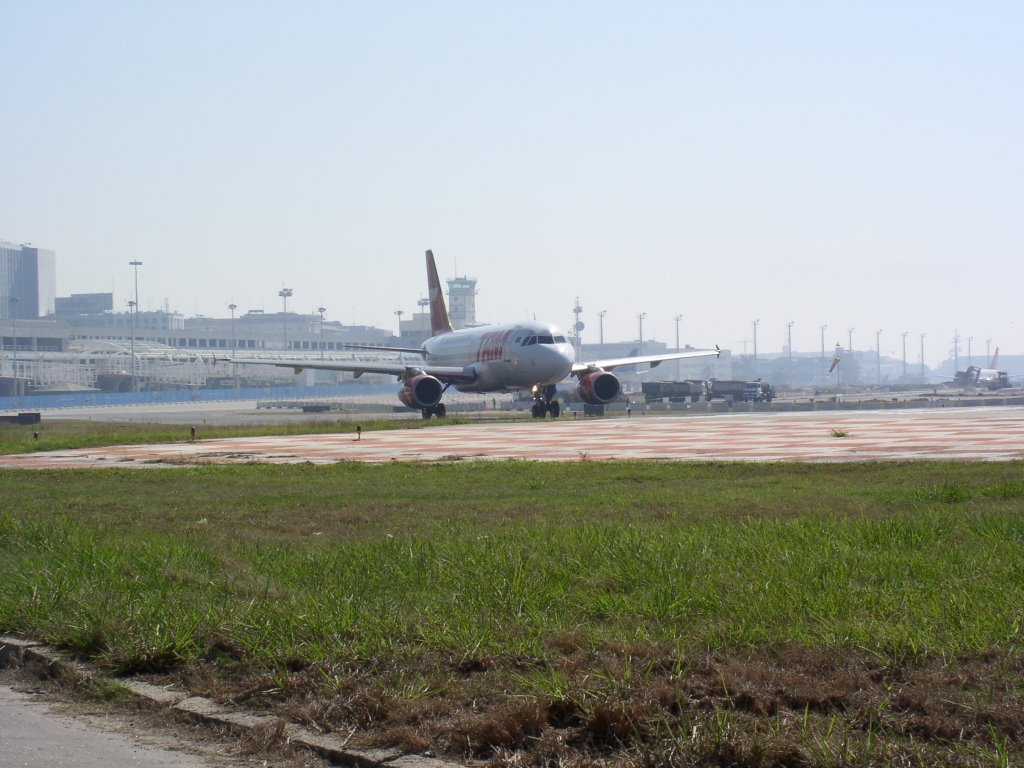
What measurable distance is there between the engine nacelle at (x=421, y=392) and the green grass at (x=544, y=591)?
3778cm

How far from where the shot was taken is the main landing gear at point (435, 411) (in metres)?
55.2

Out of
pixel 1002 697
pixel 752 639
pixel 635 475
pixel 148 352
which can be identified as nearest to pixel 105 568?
pixel 752 639

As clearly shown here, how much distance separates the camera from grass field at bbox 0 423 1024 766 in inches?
225

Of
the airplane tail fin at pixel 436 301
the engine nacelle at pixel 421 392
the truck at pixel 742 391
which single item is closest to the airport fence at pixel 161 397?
the airplane tail fin at pixel 436 301

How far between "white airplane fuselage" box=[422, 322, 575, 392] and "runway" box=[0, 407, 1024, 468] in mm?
6273

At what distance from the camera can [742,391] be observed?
323 ft

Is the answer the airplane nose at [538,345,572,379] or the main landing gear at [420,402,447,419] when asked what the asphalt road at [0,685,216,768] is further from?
the main landing gear at [420,402,447,419]

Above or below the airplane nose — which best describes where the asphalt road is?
below

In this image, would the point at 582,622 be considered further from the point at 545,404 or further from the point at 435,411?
the point at 435,411

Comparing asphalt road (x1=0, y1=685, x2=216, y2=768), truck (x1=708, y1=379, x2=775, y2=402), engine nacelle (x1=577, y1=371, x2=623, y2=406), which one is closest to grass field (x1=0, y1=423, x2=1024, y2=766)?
asphalt road (x1=0, y1=685, x2=216, y2=768)

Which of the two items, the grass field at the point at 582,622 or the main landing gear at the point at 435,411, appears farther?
the main landing gear at the point at 435,411

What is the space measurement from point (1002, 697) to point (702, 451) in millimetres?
24142

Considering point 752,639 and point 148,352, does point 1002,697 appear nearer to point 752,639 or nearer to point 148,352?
point 752,639

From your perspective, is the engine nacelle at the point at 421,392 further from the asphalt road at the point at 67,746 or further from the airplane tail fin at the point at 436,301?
the asphalt road at the point at 67,746
